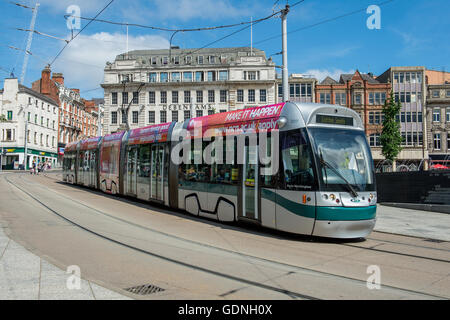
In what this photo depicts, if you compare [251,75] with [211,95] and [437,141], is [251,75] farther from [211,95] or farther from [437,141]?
[437,141]

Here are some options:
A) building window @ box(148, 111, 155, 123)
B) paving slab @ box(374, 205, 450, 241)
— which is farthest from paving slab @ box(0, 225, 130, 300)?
building window @ box(148, 111, 155, 123)

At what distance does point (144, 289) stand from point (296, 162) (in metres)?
4.65

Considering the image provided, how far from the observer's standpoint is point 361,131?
354 inches

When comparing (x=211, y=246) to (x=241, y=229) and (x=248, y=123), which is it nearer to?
(x=241, y=229)

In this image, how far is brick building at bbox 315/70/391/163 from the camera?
55094mm

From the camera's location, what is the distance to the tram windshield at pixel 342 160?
805 cm

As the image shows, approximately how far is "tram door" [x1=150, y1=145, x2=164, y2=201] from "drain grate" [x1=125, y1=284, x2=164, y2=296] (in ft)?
29.1

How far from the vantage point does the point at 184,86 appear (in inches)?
2377

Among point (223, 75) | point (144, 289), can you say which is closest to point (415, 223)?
point (144, 289)

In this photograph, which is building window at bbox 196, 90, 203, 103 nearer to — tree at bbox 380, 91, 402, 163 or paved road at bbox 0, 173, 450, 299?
tree at bbox 380, 91, 402, 163

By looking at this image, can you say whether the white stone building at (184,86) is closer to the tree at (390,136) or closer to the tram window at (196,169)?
the tree at (390,136)

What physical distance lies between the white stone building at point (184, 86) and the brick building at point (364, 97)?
27.7 ft

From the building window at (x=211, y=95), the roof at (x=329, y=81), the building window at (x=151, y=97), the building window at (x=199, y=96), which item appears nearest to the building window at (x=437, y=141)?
the roof at (x=329, y=81)

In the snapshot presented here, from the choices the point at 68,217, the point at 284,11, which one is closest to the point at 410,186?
the point at 284,11
